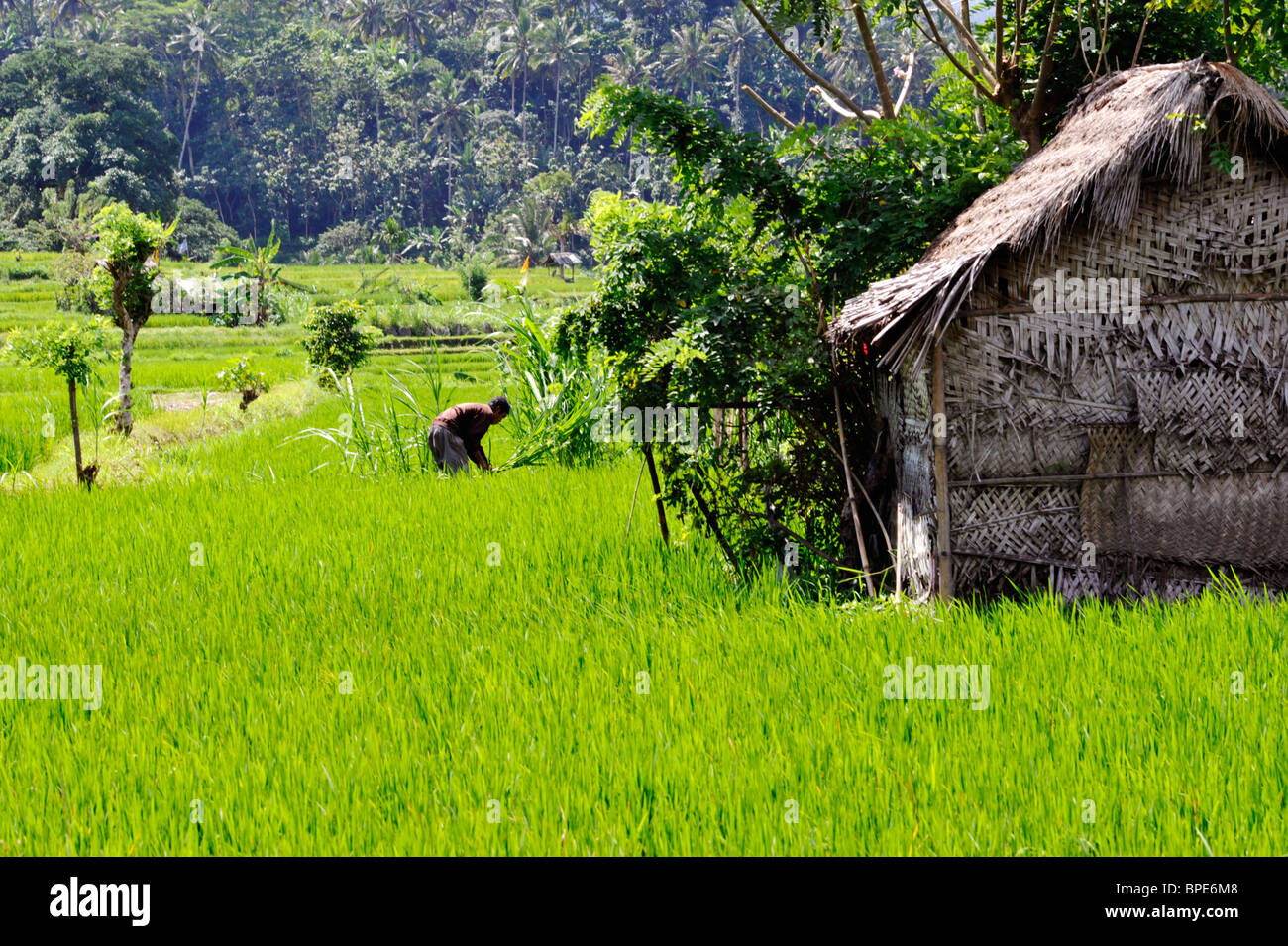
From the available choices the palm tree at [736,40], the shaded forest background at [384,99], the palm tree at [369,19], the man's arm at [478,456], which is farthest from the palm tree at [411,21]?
the man's arm at [478,456]

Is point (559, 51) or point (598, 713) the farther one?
point (559, 51)

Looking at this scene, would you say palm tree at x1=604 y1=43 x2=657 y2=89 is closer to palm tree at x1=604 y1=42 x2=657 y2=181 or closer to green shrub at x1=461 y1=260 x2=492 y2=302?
palm tree at x1=604 y1=42 x2=657 y2=181

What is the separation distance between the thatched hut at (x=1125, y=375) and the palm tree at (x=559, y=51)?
5288 cm

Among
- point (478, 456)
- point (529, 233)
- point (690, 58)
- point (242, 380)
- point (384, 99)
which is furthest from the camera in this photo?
point (690, 58)

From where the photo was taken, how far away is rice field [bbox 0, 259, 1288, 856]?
123 inches

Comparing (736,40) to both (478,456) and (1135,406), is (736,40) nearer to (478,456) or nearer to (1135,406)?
(478,456)

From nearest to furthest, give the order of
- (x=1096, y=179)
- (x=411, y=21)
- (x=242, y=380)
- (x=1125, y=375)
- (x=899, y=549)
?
(x=1096, y=179)
(x=1125, y=375)
(x=899, y=549)
(x=242, y=380)
(x=411, y=21)

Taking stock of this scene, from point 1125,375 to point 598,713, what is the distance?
10.0 feet

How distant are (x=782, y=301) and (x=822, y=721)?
2.87 metres

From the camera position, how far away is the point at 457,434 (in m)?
9.21

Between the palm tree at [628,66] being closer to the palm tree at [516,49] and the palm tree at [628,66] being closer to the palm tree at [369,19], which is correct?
the palm tree at [516,49]

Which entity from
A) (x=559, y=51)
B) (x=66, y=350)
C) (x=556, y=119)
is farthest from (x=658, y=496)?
(x=559, y=51)

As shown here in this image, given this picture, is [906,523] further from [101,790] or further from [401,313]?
[401,313]

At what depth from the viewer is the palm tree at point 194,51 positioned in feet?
171
